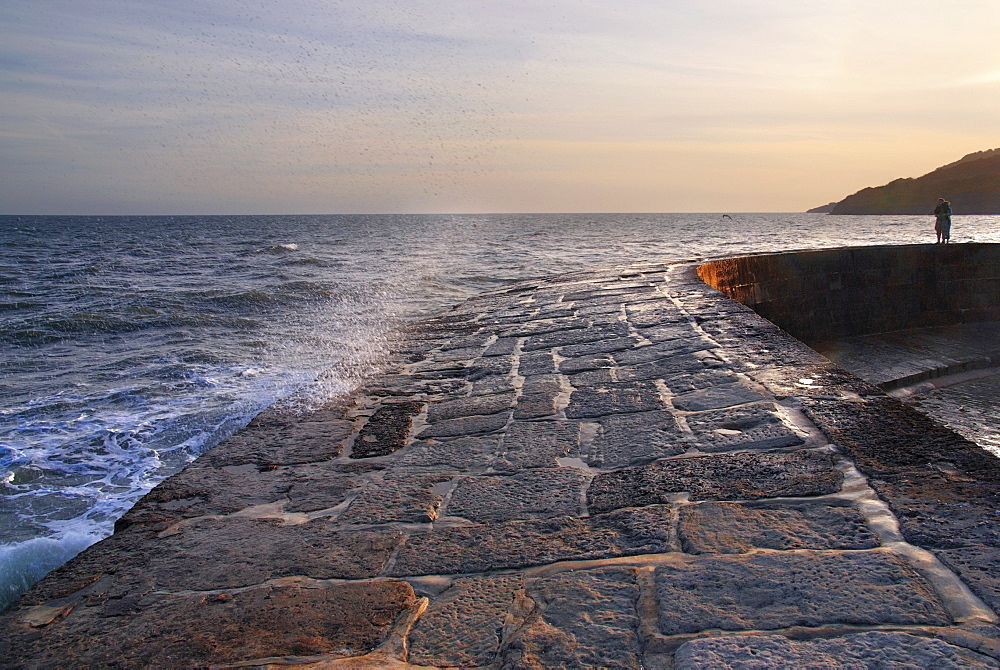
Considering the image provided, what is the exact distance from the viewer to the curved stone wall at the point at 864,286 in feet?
26.1

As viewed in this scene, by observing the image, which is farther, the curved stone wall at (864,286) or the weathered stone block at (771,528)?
the curved stone wall at (864,286)

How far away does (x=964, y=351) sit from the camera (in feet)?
23.1

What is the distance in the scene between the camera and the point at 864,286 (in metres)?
8.48

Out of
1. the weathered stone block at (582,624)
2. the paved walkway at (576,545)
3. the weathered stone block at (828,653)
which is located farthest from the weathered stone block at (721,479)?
the weathered stone block at (828,653)

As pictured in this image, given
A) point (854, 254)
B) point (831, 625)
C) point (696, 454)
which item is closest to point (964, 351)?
point (854, 254)

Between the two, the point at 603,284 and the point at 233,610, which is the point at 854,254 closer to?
the point at 603,284

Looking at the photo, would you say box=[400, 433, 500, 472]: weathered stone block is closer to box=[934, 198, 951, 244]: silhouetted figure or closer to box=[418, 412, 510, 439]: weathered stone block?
box=[418, 412, 510, 439]: weathered stone block

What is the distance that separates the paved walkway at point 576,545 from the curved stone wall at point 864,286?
477 centimetres

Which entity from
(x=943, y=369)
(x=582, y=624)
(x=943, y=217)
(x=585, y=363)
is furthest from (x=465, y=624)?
(x=943, y=217)

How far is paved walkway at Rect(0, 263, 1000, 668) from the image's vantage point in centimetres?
146

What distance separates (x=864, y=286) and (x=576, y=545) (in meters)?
8.10

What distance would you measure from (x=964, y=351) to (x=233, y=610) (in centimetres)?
787

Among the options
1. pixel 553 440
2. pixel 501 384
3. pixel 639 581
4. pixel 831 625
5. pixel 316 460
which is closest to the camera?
pixel 831 625

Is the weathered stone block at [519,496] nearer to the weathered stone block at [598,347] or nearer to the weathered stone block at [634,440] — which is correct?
the weathered stone block at [634,440]
